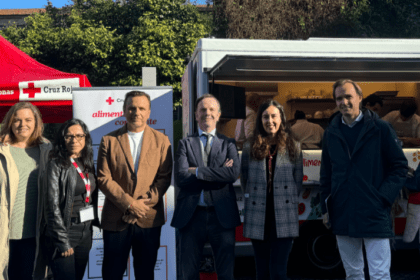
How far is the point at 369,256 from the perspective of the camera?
3076 millimetres

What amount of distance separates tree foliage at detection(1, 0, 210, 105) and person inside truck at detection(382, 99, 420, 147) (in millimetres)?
13284

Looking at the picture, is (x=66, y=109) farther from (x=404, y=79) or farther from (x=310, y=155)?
(x=404, y=79)

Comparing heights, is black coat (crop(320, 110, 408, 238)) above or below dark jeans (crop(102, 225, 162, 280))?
above

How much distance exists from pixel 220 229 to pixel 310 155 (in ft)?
7.09

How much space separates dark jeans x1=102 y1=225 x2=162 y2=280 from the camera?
3.15 metres

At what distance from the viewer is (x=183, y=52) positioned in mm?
20578

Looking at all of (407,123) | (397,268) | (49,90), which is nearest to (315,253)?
(397,268)

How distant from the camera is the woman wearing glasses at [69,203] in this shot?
295 cm

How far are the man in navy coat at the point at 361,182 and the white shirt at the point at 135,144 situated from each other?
146 cm

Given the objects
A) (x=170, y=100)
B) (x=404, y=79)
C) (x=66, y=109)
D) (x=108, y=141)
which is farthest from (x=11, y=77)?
(x=404, y=79)

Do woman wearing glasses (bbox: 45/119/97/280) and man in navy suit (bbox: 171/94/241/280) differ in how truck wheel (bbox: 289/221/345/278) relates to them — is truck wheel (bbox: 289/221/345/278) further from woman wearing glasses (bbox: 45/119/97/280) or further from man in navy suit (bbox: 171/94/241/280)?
woman wearing glasses (bbox: 45/119/97/280)

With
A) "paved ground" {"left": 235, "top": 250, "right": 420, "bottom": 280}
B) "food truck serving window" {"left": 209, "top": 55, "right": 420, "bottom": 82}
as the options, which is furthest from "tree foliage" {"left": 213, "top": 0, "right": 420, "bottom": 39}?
"paved ground" {"left": 235, "top": 250, "right": 420, "bottom": 280}

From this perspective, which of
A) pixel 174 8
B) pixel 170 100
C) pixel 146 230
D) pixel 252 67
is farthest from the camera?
pixel 174 8

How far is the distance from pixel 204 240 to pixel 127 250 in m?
0.57
